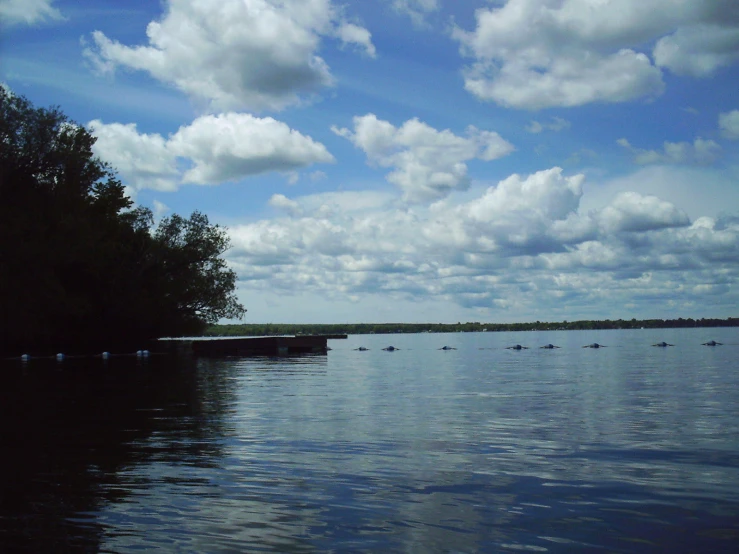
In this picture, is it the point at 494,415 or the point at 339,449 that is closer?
the point at 339,449

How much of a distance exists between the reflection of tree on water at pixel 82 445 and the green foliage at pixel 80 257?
20889mm

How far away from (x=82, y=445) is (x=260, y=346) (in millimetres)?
69946

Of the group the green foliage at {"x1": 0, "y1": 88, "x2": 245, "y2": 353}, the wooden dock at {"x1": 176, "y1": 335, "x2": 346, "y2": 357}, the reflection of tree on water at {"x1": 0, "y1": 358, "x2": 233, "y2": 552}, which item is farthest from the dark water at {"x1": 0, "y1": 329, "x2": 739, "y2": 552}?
the wooden dock at {"x1": 176, "y1": 335, "x2": 346, "y2": 357}

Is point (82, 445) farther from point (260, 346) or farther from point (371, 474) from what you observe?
point (260, 346)

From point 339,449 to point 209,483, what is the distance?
14.2 feet


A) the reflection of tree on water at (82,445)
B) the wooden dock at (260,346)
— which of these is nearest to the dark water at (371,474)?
the reflection of tree on water at (82,445)

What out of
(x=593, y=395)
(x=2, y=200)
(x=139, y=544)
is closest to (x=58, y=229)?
(x=2, y=200)

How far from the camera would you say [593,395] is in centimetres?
2873

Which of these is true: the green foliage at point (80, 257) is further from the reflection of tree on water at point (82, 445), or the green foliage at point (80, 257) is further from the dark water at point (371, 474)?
the dark water at point (371, 474)

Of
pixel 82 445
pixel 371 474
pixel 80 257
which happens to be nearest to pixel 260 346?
pixel 80 257

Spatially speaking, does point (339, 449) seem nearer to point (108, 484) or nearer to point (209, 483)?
point (209, 483)

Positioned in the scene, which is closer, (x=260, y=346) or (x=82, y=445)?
(x=82, y=445)

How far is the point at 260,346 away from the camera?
85750 millimetres

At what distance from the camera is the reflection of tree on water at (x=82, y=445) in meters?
9.54
